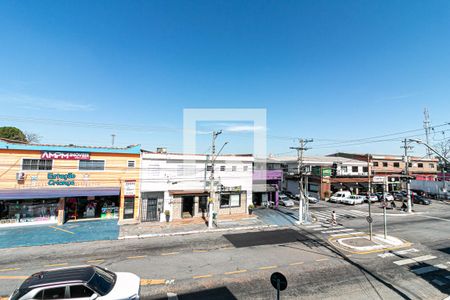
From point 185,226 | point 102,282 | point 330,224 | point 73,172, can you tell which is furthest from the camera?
point 330,224

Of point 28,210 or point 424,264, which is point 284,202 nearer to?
point 424,264

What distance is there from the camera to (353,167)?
47.0m

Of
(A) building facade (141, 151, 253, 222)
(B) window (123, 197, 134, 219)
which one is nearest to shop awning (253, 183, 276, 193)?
(A) building facade (141, 151, 253, 222)

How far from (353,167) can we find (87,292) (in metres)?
50.7

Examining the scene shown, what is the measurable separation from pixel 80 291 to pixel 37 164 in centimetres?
1964

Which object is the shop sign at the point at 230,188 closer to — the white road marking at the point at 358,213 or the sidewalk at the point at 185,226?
the sidewalk at the point at 185,226

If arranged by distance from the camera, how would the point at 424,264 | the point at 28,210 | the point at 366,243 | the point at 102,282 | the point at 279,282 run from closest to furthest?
the point at 279,282 → the point at 102,282 → the point at 424,264 → the point at 366,243 → the point at 28,210

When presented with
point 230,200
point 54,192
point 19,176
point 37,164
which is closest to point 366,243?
point 230,200

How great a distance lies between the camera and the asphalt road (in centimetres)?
1099

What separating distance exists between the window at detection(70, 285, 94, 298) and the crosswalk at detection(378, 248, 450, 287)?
17.0 metres

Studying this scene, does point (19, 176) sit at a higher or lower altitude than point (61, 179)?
higher

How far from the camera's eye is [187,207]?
→ 92.0 feet

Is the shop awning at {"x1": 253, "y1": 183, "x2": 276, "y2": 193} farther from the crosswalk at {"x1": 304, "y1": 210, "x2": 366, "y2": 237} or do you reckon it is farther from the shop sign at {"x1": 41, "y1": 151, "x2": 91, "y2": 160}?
the shop sign at {"x1": 41, "y1": 151, "x2": 91, "y2": 160}

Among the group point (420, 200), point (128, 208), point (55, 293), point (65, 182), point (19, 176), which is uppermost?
point (19, 176)
